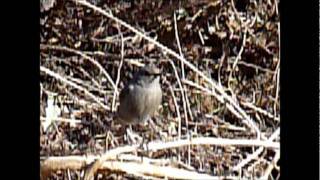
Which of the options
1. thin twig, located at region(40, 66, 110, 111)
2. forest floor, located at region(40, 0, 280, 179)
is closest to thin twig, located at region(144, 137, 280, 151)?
forest floor, located at region(40, 0, 280, 179)

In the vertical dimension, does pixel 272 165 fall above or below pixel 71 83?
below

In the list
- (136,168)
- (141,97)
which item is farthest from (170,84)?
(136,168)

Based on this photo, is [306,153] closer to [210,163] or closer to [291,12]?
[210,163]

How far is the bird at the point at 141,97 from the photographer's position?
1.74 metres

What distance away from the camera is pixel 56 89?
1758mm

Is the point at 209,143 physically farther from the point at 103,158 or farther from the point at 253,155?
the point at 103,158

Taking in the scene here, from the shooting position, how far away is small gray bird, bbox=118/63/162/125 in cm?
174

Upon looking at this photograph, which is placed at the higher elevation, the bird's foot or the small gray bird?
the small gray bird

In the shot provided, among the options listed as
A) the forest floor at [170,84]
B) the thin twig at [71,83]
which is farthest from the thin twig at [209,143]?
the thin twig at [71,83]

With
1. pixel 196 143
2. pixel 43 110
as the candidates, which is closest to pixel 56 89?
pixel 43 110

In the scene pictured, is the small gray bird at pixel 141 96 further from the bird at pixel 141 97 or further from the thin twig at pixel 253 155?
the thin twig at pixel 253 155

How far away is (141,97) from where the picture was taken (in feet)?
5.70

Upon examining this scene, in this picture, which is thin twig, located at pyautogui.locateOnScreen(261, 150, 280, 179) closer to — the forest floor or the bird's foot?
the forest floor
